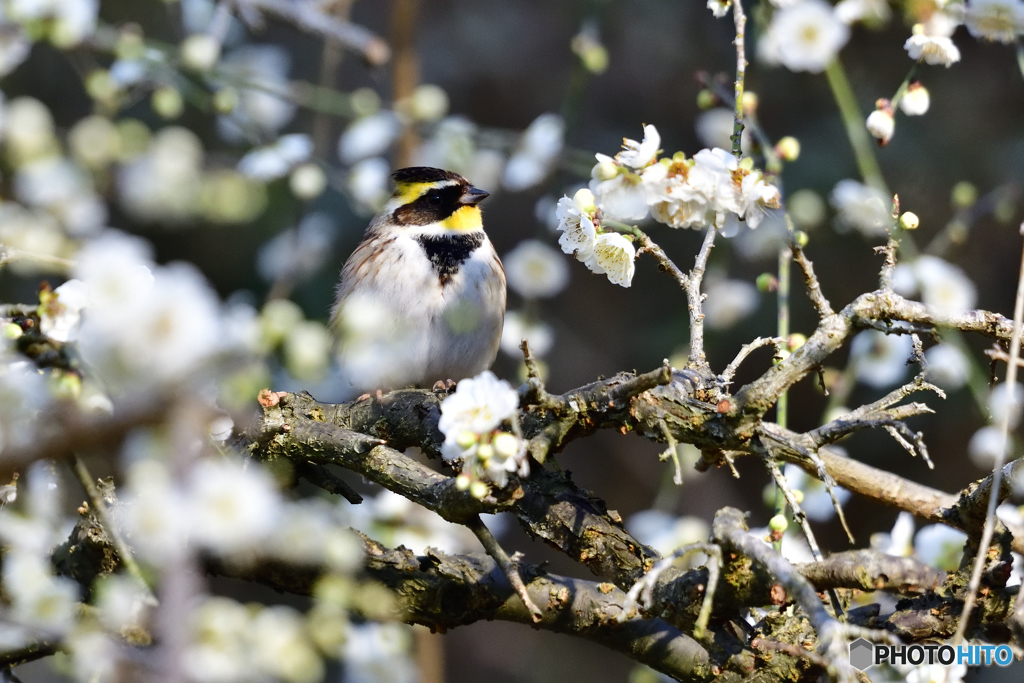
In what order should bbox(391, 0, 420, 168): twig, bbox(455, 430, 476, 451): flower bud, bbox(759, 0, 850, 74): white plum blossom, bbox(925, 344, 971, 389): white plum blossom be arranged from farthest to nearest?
bbox(391, 0, 420, 168): twig → bbox(759, 0, 850, 74): white plum blossom → bbox(925, 344, 971, 389): white plum blossom → bbox(455, 430, 476, 451): flower bud

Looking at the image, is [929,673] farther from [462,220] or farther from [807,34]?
[462,220]

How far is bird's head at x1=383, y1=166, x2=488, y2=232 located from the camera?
375cm

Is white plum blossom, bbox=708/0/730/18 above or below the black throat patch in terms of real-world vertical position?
above

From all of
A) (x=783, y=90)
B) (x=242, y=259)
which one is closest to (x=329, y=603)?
(x=242, y=259)

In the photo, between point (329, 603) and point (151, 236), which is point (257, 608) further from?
point (151, 236)

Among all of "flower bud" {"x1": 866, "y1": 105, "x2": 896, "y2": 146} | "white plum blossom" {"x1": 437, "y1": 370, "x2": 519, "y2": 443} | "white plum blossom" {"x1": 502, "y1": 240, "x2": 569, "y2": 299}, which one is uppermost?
"white plum blossom" {"x1": 502, "y1": 240, "x2": 569, "y2": 299}

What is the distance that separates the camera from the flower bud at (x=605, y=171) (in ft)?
6.54

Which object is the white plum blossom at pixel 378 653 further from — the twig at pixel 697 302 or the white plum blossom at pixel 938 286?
the white plum blossom at pixel 938 286

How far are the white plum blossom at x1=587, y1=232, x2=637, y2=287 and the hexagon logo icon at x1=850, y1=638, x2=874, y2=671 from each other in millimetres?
841

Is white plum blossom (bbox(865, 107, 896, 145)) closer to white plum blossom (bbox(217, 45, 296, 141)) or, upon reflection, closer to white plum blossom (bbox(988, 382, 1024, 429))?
white plum blossom (bbox(988, 382, 1024, 429))

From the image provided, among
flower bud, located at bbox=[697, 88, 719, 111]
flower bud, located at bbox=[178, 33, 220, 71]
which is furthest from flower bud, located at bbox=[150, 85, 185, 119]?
flower bud, located at bbox=[697, 88, 719, 111]

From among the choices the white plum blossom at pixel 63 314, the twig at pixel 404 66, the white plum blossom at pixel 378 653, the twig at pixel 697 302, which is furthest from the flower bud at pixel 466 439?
the twig at pixel 404 66

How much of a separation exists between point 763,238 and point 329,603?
2304 millimetres

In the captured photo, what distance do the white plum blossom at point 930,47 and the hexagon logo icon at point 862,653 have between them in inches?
50.3
